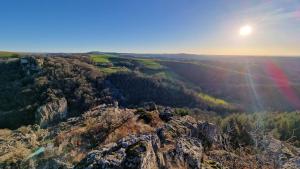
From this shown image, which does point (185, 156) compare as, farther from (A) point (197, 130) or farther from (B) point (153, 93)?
(B) point (153, 93)

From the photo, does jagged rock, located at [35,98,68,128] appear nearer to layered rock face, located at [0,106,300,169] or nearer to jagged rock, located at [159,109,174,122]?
jagged rock, located at [159,109,174,122]

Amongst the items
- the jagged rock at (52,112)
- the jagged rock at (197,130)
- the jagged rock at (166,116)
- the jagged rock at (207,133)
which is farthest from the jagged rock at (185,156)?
the jagged rock at (52,112)

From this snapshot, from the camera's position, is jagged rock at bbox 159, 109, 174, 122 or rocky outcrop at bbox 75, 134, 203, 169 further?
jagged rock at bbox 159, 109, 174, 122

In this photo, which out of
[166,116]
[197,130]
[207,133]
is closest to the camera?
[197,130]

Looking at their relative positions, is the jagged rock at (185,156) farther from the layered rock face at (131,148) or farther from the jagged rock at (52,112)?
the jagged rock at (52,112)

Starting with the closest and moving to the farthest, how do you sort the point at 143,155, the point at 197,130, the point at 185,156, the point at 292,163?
the point at 143,155, the point at 185,156, the point at 292,163, the point at 197,130

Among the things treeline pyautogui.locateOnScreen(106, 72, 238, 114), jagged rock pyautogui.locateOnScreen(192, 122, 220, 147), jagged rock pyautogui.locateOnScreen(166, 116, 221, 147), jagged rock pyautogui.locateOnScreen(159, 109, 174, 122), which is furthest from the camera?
treeline pyautogui.locateOnScreen(106, 72, 238, 114)

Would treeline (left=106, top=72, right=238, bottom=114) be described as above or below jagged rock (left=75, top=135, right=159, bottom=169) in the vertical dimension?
below

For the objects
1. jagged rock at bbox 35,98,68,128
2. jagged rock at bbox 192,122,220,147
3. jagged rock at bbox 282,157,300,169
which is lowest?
jagged rock at bbox 35,98,68,128

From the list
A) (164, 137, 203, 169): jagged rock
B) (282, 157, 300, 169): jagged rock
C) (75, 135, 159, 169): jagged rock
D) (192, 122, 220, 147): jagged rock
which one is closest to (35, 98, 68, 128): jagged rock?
(192, 122, 220, 147): jagged rock

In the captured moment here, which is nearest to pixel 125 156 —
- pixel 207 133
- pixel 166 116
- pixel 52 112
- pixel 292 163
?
pixel 207 133
